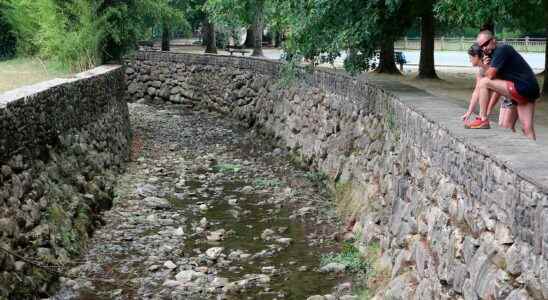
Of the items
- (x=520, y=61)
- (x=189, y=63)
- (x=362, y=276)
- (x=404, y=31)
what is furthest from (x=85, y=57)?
(x=520, y=61)

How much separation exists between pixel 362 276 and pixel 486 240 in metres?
3.79

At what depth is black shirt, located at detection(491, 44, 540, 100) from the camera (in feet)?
23.4

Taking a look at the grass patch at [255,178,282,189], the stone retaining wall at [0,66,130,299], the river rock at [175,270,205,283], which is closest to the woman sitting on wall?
the river rock at [175,270,205,283]

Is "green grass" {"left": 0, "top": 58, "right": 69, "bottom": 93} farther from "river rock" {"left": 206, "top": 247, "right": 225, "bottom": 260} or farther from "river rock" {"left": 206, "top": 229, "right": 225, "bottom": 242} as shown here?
"river rock" {"left": 206, "top": 247, "right": 225, "bottom": 260}

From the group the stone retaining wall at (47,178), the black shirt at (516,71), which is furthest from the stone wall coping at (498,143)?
the stone retaining wall at (47,178)

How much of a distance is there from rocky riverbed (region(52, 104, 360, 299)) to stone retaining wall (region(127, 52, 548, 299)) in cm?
67

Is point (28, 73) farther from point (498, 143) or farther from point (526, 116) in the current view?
point (498, 143)

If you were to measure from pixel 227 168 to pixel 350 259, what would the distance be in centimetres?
696

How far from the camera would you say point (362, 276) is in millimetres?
9156

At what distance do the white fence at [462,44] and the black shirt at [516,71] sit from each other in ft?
87.3

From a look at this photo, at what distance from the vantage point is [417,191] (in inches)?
326

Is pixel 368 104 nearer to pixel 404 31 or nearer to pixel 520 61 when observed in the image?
pixel 404 31

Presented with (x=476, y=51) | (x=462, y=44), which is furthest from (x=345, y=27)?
(x=462, y=44)

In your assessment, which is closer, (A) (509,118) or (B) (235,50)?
(A) (509,118)
